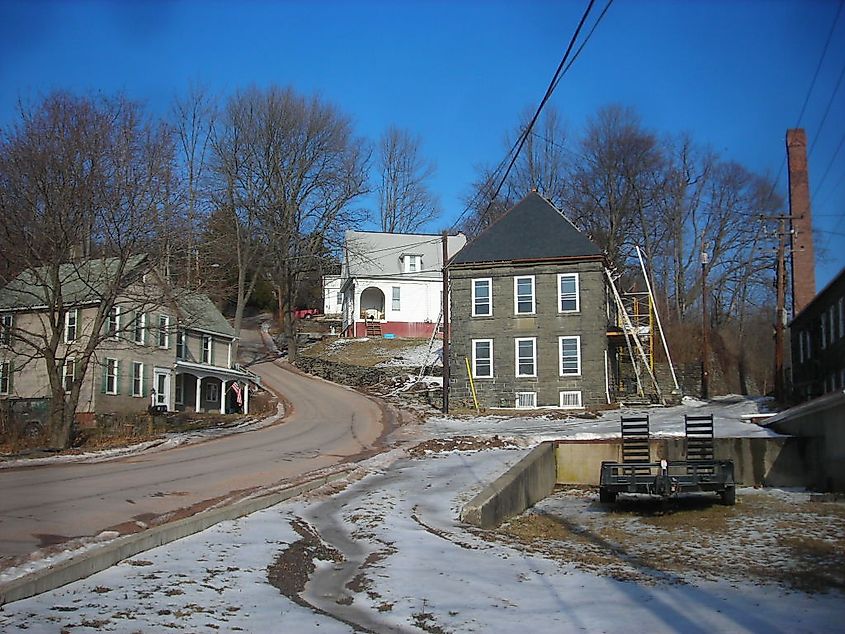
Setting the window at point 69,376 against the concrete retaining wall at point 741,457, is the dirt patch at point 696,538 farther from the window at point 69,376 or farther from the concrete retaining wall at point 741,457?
the window at point 69,376

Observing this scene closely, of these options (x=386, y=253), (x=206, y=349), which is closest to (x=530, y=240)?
(x=206, y=349)

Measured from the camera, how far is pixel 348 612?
25.3ft

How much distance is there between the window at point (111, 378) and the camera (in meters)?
36.1

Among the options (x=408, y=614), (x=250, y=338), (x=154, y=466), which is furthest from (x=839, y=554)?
(x=250, y=338)

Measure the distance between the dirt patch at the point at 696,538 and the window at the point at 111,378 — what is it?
75.2 ft

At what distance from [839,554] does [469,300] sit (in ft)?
99.3

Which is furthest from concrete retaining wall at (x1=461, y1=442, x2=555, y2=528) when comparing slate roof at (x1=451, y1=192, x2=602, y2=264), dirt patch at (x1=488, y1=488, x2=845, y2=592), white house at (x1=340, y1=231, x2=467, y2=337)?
white house at (x1=340, y1=231, x2=467, y2=337)

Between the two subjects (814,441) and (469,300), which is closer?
(814,441)

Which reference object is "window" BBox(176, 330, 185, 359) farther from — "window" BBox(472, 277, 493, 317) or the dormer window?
the dormer window

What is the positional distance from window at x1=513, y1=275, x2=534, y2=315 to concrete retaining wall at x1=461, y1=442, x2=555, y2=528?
1823 centimetres

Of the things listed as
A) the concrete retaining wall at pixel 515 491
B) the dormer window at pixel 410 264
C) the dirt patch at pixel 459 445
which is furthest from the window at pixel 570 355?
the dormer window at pixel 410 264

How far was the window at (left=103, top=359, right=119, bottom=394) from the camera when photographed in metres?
36.1

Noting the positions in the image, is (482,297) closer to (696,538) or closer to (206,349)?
(206,349)

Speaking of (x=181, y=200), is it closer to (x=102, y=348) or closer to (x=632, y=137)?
(x=102, y=348)
